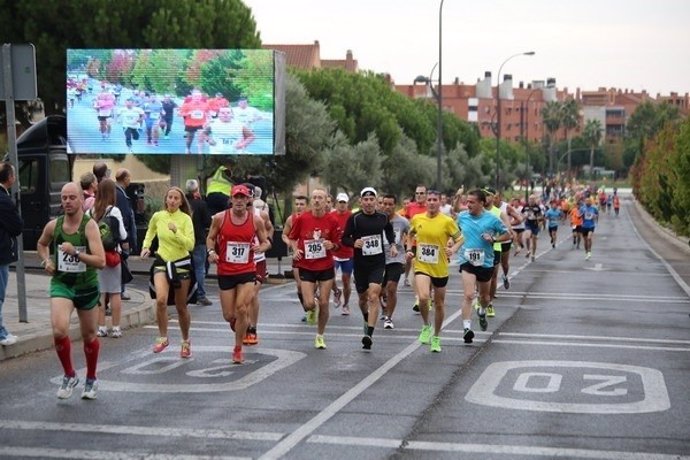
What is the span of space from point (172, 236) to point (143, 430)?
4.28 metres

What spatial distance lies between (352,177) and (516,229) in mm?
29400

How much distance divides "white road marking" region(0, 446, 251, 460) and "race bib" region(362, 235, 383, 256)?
252 inches

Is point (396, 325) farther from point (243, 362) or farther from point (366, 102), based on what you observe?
point (366, 102)

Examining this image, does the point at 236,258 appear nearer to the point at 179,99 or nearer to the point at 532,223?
the point at 179,99

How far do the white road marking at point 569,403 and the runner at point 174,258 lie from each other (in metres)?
3.17

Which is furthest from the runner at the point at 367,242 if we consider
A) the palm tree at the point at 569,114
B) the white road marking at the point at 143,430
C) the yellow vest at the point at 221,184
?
the palm tree at the point at 569,114

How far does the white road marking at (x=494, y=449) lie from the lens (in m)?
8.55

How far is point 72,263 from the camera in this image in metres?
10.6

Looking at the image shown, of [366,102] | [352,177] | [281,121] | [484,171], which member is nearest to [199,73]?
[281,121]

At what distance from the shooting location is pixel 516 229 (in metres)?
33.6

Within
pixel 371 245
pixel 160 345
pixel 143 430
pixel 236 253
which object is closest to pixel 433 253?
pixel 371 245

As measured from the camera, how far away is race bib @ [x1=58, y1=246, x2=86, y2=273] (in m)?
10.6

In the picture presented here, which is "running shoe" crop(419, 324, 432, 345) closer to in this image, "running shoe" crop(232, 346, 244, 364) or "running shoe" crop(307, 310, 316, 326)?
"running shoe" crop(307, 310, 316, 326)

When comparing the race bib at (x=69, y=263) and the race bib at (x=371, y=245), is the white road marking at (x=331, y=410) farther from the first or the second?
the race bib at (x=69, y=263)
